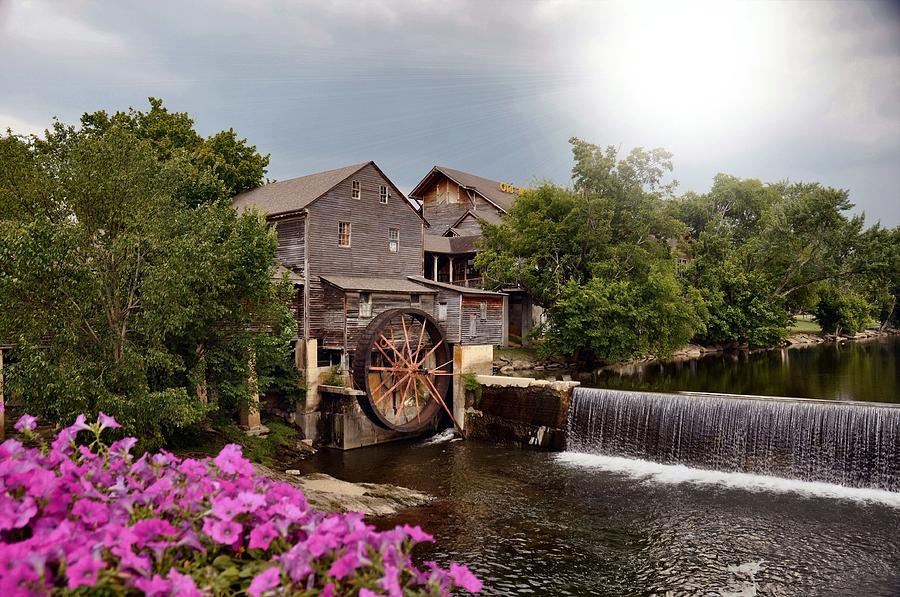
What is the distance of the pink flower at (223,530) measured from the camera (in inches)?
120

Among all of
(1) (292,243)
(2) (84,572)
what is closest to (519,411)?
(1) (292,243)

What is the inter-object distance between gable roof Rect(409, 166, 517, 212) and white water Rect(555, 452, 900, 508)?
2582cm

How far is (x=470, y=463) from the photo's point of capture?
2050cm

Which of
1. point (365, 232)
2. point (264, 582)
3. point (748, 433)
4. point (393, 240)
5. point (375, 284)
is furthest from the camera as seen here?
point (393, 240)

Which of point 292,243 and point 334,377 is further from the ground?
point 292,243

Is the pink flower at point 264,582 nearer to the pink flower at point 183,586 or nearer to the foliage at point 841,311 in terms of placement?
the pink flower at point 183,586

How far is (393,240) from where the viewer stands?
28141 millimetres

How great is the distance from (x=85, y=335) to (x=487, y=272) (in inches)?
854

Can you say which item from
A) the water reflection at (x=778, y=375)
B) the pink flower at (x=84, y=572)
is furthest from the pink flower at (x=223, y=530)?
the water reflection at (x=778, y=375)

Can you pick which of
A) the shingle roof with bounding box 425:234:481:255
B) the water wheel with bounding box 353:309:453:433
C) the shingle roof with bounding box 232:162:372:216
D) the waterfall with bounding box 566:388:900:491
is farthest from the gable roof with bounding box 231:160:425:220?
the waterfall with bounding box 566:388:900:491

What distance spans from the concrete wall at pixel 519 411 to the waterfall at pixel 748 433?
45cm

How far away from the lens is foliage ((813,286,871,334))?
A: 56.4 meters

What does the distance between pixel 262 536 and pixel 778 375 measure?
36494 millimetres

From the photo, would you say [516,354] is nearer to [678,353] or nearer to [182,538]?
[678,353]
